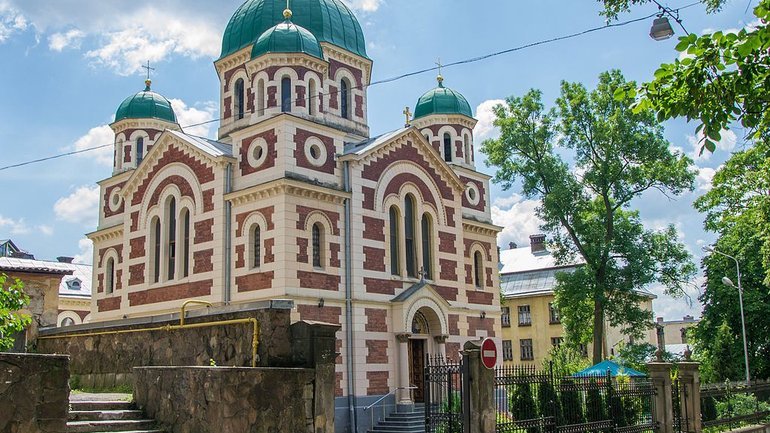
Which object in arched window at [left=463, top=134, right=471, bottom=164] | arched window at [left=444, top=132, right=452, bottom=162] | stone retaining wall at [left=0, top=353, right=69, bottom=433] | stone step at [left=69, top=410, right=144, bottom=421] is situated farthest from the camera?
arched window at [left=463, top=134, right=471, bottom=164]

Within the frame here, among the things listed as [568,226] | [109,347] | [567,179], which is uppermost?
[567,179]

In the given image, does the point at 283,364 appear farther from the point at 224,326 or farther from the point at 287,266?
the point at 287,266

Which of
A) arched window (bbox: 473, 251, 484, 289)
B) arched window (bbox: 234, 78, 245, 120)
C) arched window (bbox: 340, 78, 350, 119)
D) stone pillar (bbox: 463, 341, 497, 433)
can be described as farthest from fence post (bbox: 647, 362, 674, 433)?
arched window (bbox: 234, 78, 245, 120)

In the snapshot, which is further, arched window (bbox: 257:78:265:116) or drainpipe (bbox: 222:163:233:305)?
arched window (bbox: 257:78:265:116)

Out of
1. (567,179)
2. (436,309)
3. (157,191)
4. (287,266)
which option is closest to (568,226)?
(567,179)

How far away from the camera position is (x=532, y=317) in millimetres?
49469

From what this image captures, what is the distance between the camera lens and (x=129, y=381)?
45.3 ft

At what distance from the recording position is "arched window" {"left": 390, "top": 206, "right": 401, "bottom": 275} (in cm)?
2758

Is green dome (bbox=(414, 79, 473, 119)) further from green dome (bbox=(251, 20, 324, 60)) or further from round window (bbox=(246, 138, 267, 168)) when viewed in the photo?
round window (bbox=(246, 138, 267, 168))

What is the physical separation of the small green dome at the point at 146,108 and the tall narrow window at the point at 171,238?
727cm

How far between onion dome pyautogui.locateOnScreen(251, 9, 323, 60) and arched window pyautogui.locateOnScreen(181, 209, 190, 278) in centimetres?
621

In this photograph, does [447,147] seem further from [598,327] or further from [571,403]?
[571,403]

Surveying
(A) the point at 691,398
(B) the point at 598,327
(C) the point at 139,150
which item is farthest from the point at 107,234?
(A) the point at 691,398

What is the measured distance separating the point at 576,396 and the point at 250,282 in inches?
450
